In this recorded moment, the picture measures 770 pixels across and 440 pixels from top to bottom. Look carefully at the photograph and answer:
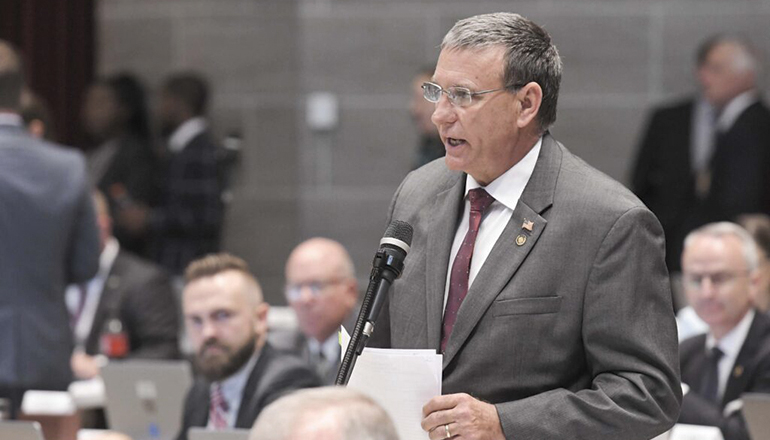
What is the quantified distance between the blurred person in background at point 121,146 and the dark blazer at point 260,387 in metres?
3.34

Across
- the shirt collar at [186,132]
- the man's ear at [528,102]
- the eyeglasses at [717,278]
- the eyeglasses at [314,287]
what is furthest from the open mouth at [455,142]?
the shirt collar at [186,132]

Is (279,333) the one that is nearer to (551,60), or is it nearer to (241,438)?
(241,438)

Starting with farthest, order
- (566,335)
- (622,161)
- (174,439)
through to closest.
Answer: (622,161) < (174,439) < (566,335)

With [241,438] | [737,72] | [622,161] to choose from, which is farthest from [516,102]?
[622,161]

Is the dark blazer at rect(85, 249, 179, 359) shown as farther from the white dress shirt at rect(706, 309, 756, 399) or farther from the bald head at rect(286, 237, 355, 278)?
the white dress shirt at rect(706, 309, 756, 399)

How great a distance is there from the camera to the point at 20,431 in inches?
128

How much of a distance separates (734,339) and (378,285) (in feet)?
8.48

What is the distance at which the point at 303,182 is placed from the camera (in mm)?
7836


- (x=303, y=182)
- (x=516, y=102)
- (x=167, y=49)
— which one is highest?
(x=516, y=102)

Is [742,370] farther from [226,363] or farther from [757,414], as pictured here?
[226,363]

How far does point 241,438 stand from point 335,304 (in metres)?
2.00

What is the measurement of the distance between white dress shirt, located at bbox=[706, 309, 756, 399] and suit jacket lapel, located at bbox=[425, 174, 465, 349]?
2.19 metres

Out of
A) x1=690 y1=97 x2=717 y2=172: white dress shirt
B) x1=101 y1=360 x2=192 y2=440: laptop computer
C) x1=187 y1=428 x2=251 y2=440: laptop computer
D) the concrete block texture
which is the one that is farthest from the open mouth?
the concrete block texture

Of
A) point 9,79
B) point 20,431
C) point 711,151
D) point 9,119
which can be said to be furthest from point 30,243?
point 711,151
